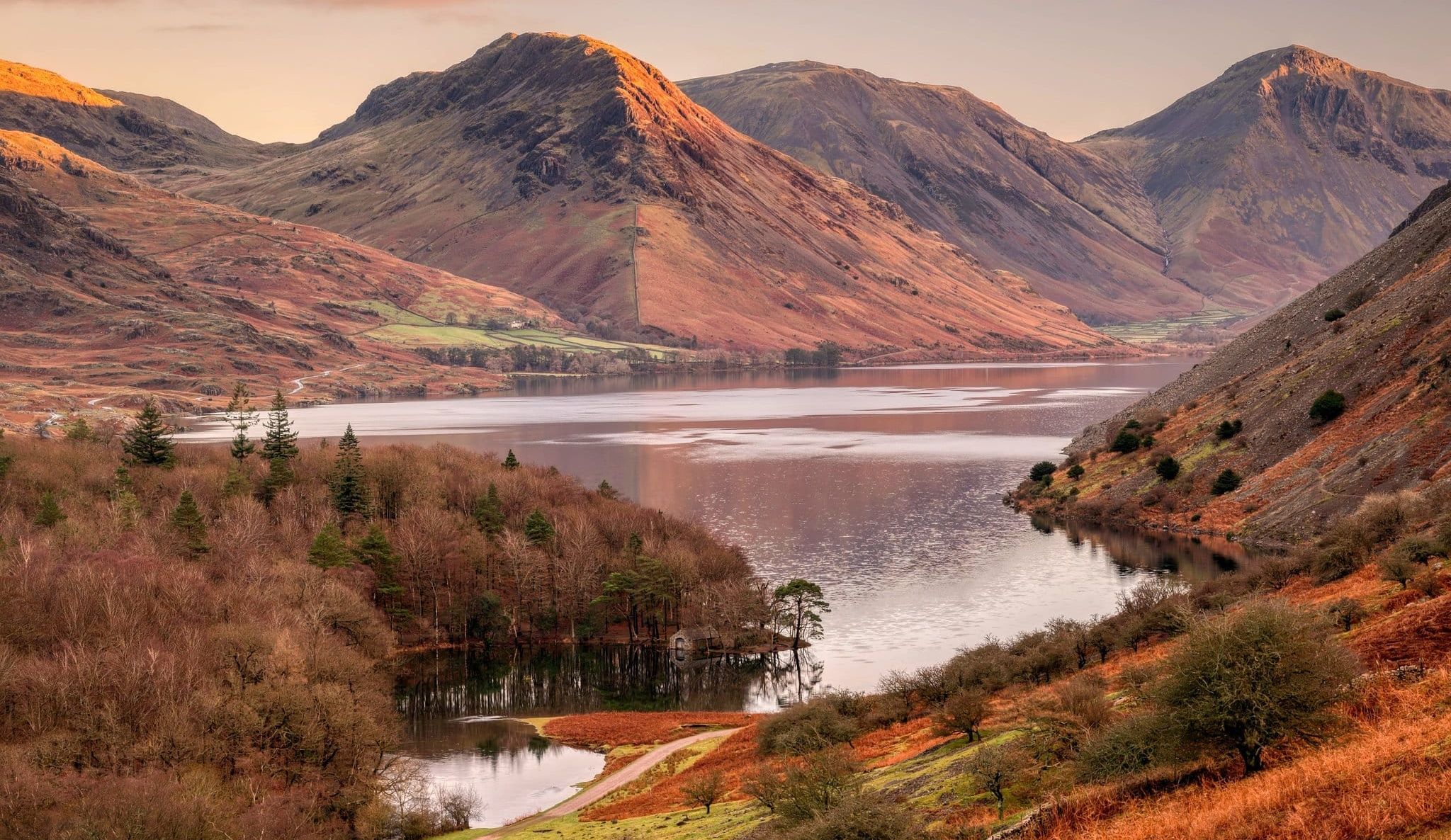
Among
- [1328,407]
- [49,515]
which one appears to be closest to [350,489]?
[49,515]

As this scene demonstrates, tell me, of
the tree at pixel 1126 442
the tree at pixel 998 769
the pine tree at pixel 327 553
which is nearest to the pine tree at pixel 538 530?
the pine tree at pixel 327 553

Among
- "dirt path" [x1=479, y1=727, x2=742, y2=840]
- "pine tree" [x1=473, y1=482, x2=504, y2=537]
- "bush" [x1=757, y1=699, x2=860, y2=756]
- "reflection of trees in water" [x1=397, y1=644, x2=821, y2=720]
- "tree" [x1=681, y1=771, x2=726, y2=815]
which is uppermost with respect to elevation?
"pine tree" [x1=473, y1=482, x2=504, y2=537]

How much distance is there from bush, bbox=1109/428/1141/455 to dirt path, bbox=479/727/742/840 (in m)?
68.7

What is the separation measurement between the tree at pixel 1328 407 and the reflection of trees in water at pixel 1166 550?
44.5ft

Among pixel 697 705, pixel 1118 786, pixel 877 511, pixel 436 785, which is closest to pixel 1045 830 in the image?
pixel 1118 786

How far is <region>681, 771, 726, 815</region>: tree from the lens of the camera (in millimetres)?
44562

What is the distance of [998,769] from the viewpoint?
30.8 metres

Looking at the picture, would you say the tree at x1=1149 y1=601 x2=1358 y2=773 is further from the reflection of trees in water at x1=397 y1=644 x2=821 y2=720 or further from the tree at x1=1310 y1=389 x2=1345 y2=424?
the tree at x1=1310 y1=389 x2=1345 y2=424

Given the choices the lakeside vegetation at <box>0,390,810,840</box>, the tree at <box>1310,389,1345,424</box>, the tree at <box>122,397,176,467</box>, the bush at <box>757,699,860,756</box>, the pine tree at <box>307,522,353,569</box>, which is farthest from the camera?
the tree at <box>122,397,176,467</box>

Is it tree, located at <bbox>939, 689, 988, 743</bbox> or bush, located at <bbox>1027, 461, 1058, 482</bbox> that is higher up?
bush, located at <bbox>1027, 461, 1058, 482</bbox>

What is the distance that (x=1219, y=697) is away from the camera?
25.3 metres

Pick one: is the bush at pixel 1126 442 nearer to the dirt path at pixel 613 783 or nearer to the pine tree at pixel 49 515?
the dirt path at pixel 613 783

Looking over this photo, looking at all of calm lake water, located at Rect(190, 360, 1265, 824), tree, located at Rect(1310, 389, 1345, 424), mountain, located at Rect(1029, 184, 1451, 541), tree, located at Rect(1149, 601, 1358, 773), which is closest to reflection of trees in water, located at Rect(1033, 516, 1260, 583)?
calm lake water, located at Rect(190, 360, 1265, 824)

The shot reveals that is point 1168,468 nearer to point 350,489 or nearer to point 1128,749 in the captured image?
point 350,489
